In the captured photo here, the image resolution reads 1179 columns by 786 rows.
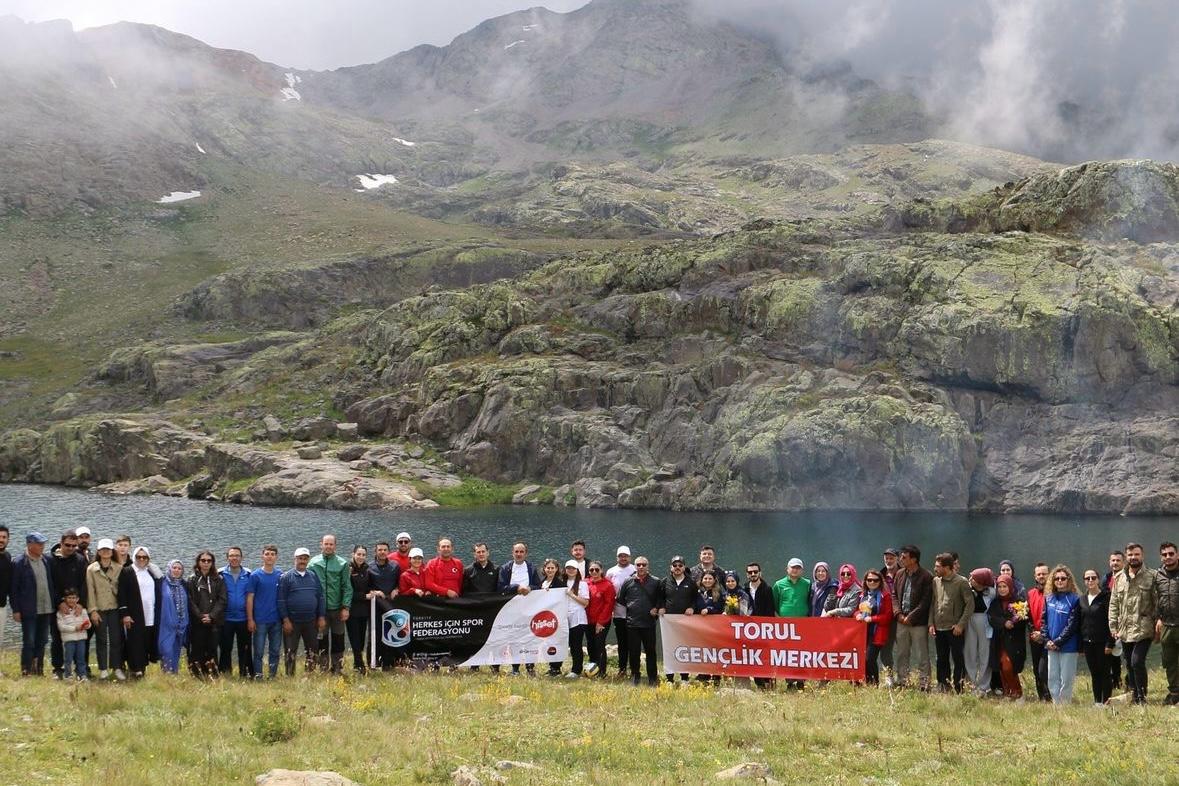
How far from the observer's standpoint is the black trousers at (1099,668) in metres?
19.7

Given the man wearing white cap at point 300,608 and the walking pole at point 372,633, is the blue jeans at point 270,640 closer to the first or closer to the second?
the man wearing white cap at point 300,608

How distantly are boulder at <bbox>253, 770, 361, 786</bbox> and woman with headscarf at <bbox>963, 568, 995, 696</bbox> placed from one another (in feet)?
46.6

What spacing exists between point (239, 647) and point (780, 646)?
39.7 ft

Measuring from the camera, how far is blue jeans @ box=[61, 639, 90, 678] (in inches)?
766

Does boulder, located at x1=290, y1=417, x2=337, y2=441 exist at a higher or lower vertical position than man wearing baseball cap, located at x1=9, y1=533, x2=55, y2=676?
higher

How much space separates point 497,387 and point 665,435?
80.0ft

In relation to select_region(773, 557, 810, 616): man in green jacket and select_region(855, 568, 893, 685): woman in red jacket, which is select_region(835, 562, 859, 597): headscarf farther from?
select_region(773, 557, 810, 616): man in green jacket

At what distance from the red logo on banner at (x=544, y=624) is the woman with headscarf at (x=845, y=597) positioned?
6.34 m

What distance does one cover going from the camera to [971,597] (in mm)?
19891

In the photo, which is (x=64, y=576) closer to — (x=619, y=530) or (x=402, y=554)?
(x=402, y=554)

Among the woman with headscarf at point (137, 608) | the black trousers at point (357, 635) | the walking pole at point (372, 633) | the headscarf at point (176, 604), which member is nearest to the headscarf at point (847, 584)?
the walking pole at point (372, 633)

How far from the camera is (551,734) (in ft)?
50.3

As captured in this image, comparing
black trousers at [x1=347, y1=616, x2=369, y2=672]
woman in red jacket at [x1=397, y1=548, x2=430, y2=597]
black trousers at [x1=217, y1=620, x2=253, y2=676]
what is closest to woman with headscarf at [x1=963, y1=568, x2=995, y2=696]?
woman in red jacket at [x1=397, y1=548, x2=430, y2=597]

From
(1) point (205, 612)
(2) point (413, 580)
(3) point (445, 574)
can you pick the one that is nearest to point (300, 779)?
(1) point (205, 612)
